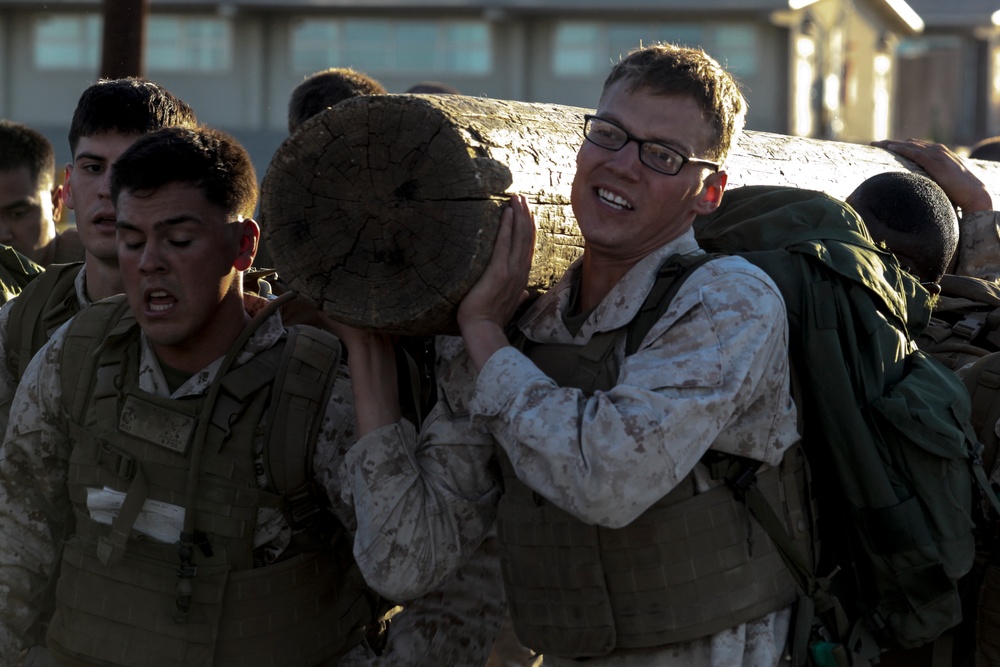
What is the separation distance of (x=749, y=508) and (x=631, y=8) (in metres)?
27.9

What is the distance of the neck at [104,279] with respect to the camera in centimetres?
416

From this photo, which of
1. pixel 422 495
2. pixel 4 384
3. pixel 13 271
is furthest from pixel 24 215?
pixel 422 495

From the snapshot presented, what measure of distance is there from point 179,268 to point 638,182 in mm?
1278

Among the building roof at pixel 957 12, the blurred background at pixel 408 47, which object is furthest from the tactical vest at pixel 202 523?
the building roof at pixel 957 12

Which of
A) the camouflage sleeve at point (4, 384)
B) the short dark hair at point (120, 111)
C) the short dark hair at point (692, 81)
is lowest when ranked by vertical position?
the camouflage sleeve at point (4, 384)

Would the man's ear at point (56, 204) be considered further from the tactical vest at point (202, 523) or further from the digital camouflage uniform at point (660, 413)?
the digital camouflage uniform at point (660, 413)

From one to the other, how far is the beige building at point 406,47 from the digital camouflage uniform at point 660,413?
1041 inches

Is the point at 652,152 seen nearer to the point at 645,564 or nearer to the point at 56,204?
the point at 645,564

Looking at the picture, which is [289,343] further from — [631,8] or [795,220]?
[631,8]

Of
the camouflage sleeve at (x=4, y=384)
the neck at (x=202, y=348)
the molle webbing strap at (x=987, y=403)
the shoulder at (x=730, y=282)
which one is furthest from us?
the camouflage sleeve at (x=4, y=384)

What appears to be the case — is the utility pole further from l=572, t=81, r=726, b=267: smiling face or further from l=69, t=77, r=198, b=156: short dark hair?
l=572, t=81, r=726, b=267: smiling face

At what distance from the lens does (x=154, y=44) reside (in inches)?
1206

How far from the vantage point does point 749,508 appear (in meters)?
2.93

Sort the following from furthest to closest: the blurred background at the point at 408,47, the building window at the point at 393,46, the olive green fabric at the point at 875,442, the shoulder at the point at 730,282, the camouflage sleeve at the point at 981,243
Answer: the building window at the point at 393,46, the blurred background at the point at 408,47, the camouflage sleeve at the point at 981,243, the olive green fabric at the point at 875,442, the shoulder at the point at 730,282
